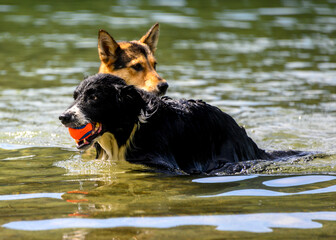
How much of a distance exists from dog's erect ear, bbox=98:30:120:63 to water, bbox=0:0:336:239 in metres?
1.25

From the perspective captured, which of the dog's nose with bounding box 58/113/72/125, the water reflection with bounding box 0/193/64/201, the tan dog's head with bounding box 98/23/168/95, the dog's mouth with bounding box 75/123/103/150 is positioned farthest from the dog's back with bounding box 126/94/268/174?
the tan dog's head with bounding box 98/23/168/95

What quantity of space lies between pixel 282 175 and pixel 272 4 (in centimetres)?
1901

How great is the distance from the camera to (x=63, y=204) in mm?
4695

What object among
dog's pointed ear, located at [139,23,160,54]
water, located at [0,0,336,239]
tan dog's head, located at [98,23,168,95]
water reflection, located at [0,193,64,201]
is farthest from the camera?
dog's pointed ear, located at [139,23,160,54]

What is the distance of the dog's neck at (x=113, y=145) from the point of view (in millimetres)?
5852

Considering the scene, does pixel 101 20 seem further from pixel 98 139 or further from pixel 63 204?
pixel 63 204

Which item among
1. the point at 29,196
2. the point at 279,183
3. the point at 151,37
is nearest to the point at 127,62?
the point at 151,37

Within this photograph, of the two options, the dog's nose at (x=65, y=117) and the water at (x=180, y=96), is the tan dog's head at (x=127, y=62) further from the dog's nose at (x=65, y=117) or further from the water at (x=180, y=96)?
the dog's nose at (x=65, y=117)

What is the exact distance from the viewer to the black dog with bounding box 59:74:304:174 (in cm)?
561

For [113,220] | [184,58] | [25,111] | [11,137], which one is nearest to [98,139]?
[113,220]

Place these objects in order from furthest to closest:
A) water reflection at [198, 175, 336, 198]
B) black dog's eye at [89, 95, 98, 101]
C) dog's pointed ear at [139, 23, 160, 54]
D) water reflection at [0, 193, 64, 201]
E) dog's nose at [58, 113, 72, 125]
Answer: dog's pointed ear at [139, 23, 160, 54] < black dog's eye at [89, 95, 98, 101] < dog's nose at [58, 113, 72, 125] < water reflection at [198, 175, 336, 198] < water reflection at [0, 193, 64, 201]

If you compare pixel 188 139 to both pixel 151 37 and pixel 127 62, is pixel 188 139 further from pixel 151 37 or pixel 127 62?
pixel 151 37

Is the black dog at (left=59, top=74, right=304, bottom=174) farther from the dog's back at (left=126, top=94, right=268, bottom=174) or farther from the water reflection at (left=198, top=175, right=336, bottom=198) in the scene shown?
the water reflection at (left=198, top=175, right=336, bottom=198)

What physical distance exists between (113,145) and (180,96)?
14.6ft
